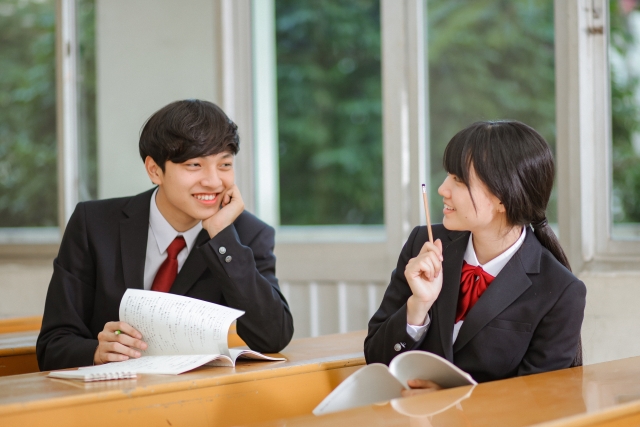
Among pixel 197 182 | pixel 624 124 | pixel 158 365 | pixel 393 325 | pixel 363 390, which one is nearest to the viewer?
pixel 363 390

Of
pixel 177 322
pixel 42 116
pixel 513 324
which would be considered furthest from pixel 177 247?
pixel 42 116

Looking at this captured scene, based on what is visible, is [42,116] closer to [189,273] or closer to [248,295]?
[189,273]

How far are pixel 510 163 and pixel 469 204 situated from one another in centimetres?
11

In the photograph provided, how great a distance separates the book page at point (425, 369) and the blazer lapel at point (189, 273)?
771mm

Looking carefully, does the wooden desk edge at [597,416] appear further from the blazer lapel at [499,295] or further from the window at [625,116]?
the window at [625,116]

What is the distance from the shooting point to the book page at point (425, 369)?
3.94ft

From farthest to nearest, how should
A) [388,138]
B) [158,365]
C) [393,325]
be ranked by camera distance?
[388,138] → [393,325] → [158,365]

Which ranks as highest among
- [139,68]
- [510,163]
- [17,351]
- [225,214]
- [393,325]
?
[139,68]

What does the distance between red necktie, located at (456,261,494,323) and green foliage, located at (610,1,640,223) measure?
1.20 meters

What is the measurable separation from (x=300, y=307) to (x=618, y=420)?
7.20 feet

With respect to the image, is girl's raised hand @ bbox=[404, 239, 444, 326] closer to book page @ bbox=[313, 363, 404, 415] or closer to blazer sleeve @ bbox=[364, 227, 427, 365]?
blazer sleeve @ bbox=[364, 227, 427, 365]

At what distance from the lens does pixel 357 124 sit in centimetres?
593

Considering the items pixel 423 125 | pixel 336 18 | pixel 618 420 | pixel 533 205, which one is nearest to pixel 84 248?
pixel 533 205

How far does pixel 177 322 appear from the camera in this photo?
150cm
